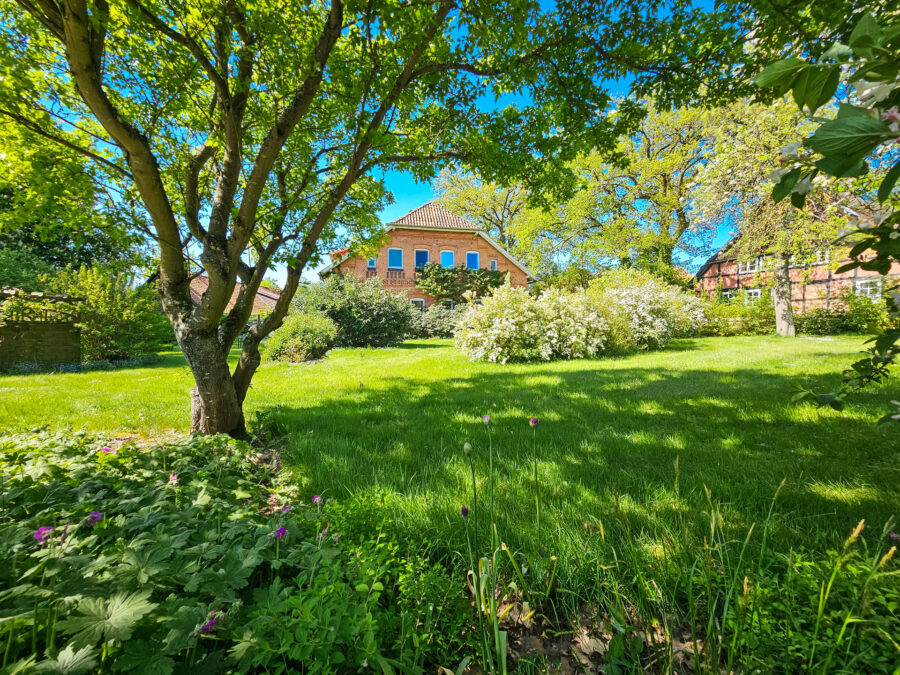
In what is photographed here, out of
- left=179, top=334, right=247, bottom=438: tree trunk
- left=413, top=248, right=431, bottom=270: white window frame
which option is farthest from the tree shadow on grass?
left=413, top=248, right=431, bottom=270: white window frame

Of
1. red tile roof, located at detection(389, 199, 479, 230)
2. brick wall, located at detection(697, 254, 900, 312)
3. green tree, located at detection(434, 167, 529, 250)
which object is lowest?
brick wall, located at detection(697, 254, 900, 312)

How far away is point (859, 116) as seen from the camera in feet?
1.91

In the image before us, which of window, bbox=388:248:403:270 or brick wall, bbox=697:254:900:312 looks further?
window, bbox=388:248:403:270

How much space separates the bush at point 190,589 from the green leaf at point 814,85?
170 cm

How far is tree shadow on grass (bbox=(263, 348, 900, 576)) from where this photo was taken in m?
1.75

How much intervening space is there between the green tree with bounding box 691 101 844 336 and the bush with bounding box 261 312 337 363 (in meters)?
14.2

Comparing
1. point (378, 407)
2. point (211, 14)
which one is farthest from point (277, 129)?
point (378, 407)

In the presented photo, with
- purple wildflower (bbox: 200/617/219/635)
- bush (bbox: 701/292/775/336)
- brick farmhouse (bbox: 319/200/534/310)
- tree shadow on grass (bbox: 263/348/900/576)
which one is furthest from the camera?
brick farmhouse (bbox: 319/200/534/310)

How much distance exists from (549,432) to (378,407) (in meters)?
2.34

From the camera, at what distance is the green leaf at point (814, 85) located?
0.66 meters

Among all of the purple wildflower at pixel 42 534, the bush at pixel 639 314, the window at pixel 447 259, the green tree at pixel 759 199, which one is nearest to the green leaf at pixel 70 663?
the purple wildflower at pixel 42 534

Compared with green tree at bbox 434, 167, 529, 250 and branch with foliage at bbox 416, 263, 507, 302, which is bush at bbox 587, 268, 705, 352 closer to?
branch with foliage at bbox 416, 263, 507, 302

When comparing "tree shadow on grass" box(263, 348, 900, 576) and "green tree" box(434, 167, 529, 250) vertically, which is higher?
"green tree" box(434, 167, 529, 250)

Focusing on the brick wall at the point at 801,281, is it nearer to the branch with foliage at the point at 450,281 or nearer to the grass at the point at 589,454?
the grass at the point at 589,454
